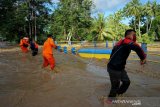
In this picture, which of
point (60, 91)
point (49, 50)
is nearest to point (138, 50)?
point (60, 91)

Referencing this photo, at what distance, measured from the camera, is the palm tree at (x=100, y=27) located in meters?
50.9

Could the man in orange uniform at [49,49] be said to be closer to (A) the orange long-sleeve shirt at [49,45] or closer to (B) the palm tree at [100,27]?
(A) the orange long-sleeve shirt at [49,45]

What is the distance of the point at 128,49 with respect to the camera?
524 centimetres

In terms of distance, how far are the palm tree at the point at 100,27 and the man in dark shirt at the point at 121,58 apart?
45.1 m

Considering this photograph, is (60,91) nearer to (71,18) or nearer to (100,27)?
(71,18)

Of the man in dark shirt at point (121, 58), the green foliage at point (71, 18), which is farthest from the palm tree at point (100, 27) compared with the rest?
the man in dark shirt at point (121, 58)

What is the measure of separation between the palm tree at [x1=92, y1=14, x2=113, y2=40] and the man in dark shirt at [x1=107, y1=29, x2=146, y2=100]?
45106 mm

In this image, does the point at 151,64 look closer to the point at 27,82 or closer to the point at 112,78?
the point at 27,82

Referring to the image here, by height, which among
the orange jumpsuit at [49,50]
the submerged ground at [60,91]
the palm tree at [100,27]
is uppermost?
the palm tree at [100,27]

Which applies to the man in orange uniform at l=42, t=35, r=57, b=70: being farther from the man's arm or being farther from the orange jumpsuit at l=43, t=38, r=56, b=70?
the man's arm

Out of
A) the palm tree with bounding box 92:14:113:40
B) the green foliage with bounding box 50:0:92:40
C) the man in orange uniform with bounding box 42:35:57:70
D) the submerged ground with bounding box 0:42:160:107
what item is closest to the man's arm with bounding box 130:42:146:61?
the submerged ground with bounding box 0:42:160:107

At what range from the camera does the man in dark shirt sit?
512cm

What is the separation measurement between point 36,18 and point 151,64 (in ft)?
111

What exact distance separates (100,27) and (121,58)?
46462mm
